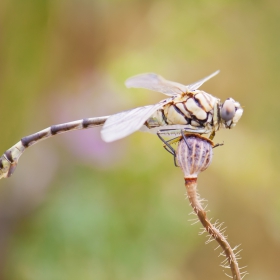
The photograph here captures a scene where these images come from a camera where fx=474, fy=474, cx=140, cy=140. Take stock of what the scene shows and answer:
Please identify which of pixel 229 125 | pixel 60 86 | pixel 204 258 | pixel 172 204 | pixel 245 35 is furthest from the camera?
pixel 245 35

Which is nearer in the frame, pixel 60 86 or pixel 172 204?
pixel 172 204

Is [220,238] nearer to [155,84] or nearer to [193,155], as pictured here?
[193,155]

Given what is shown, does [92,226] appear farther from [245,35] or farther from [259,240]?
[245,35]

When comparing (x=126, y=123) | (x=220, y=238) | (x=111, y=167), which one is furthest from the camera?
(x=111, y=167)

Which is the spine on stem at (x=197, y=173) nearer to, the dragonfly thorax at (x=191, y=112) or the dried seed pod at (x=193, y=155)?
the dried seed pod at (x=193, y=155)

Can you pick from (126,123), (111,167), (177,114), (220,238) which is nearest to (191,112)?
(177,114)

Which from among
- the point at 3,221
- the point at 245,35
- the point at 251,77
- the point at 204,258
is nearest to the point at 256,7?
the point at 245,35

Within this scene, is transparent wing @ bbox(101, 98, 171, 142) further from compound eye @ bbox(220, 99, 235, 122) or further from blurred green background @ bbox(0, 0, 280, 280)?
blurred green background @ bbox(0, 0, 280, 280)
